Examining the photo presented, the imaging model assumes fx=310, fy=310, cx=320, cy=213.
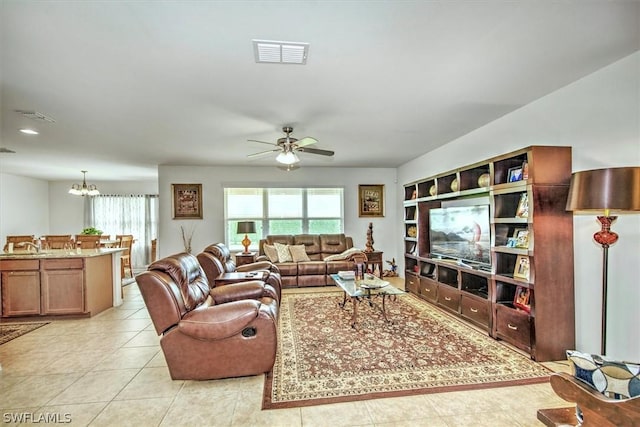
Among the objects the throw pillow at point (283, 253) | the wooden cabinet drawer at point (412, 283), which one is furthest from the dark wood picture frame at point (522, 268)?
the throw pillow at point (283, 253)

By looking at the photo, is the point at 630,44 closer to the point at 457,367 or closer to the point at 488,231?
the point at 488,231

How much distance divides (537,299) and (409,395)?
151 centimetres

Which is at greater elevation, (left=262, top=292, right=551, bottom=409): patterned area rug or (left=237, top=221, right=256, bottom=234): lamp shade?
(left=237, top=221, right=256, bottom=234): lamp shade

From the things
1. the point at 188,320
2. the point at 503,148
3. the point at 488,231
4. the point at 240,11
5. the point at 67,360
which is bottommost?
the point at 67,360

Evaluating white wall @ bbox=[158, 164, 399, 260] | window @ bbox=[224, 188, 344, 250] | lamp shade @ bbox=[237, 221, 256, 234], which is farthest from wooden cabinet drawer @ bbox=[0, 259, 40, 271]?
window @ bbox=[224, 188, 344, 250]

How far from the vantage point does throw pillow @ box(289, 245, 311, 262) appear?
620 centimetres

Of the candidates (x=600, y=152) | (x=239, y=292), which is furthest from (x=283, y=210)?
(x=600, y=152)

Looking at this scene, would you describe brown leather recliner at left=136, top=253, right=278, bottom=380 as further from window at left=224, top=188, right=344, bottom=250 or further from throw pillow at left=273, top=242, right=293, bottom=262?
window at left=224, top=188, right=344, bottom=250

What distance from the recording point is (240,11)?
179cm

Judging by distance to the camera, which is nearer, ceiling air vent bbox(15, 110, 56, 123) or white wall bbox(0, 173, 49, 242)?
ceiling air vent bbox(15, 110, 56, 123)

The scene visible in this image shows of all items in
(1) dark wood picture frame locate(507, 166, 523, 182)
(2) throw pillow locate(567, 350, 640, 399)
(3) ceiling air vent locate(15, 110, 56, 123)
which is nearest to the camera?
(2) throw pillow locate(567, 350, 640, 399)

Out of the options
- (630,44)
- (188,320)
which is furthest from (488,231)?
(188,320)

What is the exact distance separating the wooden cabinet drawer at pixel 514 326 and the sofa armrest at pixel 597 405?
5.45 feet

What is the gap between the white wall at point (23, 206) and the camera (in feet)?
23.5
